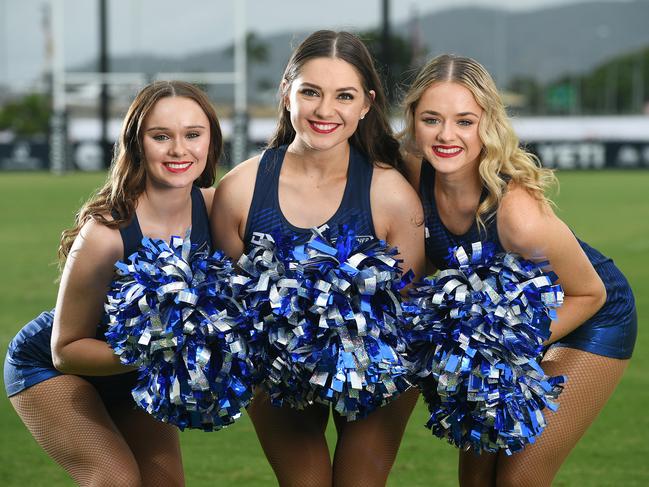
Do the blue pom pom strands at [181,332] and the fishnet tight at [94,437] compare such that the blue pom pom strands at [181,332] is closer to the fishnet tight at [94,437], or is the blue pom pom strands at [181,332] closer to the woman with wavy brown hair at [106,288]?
the woman with wavy brown hair at [106,288]

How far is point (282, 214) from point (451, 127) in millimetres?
525

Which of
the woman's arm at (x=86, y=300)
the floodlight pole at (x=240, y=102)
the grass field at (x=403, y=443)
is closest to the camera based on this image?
the woman's arm at (x=86, y=300)

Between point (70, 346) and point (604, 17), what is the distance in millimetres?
95427

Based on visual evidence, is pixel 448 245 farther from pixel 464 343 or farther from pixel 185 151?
pixel 185 151

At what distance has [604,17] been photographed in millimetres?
92625

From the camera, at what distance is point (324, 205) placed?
2963 millimetres

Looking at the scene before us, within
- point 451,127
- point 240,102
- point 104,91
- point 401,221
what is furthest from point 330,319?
point 104,91

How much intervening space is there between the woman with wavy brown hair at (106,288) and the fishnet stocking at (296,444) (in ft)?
1.03

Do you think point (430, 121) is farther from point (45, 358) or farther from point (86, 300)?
point (45, 358)

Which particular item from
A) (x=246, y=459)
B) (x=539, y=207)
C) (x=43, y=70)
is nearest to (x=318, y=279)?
(x=539, y=207)

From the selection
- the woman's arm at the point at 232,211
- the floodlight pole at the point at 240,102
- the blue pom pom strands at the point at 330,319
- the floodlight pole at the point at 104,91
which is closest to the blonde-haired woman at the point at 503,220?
the blue pom pom strands at the point at 330,319

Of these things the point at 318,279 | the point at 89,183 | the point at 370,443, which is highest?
the point at 318,279

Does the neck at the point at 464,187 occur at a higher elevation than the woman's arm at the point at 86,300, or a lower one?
higher

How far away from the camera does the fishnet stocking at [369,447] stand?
114 inches
